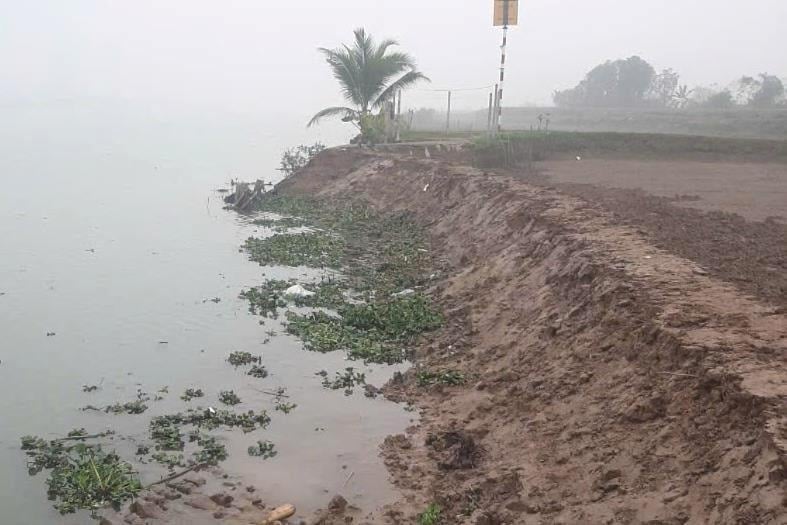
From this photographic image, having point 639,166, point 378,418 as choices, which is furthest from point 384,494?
point 639,166

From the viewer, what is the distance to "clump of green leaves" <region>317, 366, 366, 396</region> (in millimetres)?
8984

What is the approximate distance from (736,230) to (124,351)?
9767 millimetres

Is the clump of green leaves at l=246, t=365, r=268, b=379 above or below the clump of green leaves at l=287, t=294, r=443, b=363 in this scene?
below

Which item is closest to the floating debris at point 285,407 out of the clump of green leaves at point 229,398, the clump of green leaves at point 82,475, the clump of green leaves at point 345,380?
the clump of green leaves at point 229,398

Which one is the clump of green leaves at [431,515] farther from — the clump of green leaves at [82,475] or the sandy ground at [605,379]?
the clump of green leaves at [82,475]

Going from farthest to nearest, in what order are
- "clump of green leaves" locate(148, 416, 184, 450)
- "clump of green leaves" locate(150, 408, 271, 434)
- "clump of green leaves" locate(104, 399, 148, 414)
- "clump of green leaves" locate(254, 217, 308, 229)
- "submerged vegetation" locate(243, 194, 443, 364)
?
1. "clump of green leaves" locate(254, 217, 308, 229)
2. "submerged vegetation" locate(243, 194, 443, 364)
3. "clump of green leaves" locate(104, 399, 148, 414)
4. "clump of green leaves" locate(150, 408, 271, 434)
5. "clump of green leaves" locate(148, 416, 184, 450)

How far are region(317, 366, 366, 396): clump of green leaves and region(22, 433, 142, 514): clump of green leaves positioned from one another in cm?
282

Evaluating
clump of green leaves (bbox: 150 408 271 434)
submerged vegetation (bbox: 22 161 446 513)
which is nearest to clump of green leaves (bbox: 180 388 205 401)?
submerged vegetation (bbox: 22 161 446 513)

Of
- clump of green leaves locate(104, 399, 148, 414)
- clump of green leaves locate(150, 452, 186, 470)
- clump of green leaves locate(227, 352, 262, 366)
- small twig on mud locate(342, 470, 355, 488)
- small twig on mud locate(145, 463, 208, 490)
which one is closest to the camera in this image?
small twig on mud locate(145, 463, 208, 490)

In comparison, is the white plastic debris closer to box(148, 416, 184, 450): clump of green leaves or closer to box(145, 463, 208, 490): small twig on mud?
box(148, 416, 184, 450): clump of green leaves

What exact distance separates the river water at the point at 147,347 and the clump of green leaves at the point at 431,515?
0.60 meters

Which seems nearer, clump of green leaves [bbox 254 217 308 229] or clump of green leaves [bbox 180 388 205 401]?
clump of green leaves [bbox 180 388 205 401]

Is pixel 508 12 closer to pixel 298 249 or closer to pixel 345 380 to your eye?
pixel 298 249

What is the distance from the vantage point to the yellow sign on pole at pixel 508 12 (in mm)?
24219
